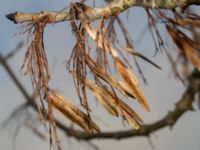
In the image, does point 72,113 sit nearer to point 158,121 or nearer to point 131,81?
point 131,81

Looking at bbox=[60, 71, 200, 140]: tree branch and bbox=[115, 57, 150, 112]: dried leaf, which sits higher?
bbox=[115, 57, 150, 112]: dried leaf

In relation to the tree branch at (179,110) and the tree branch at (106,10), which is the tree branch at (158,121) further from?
the tree branch at (106,10)

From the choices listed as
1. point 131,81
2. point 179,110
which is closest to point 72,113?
point 131,81

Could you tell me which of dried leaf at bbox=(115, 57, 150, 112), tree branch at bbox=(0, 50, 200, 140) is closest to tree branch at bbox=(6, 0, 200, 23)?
dried leaf at bbox=(115, 57, 150, 112)

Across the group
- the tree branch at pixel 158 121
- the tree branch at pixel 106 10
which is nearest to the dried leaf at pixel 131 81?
the tree branch at pixel 106 10

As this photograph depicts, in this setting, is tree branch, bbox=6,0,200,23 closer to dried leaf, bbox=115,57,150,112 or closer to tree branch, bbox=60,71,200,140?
dried leaf, bbox=115,57,150,112

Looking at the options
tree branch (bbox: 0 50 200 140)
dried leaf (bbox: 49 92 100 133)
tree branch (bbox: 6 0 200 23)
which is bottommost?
tree branch (bbox: 0 50 200 140)

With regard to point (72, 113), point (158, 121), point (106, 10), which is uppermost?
point (106, 10)

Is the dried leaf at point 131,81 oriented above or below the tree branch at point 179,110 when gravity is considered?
above

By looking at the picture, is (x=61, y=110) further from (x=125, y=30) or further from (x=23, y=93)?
(x=23, y=93)
